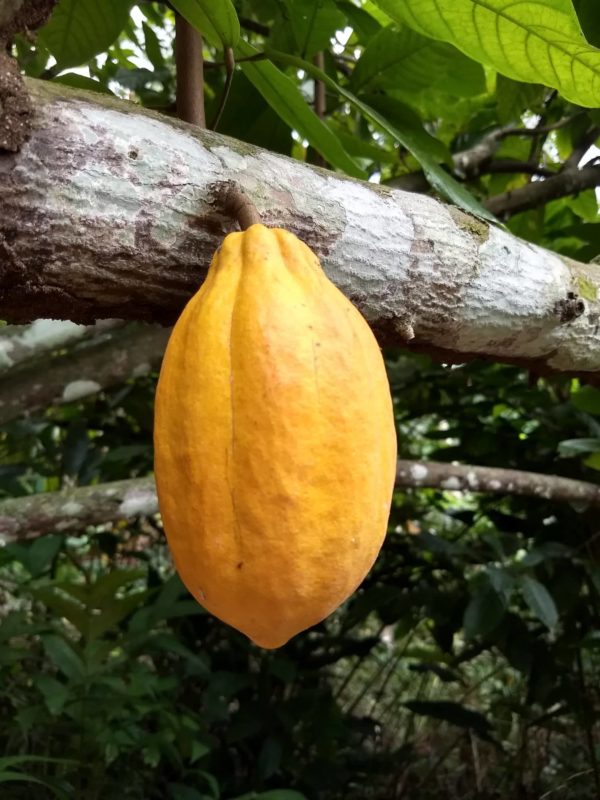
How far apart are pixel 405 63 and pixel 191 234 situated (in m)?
0.88

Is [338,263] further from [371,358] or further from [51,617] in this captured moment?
[51,617]

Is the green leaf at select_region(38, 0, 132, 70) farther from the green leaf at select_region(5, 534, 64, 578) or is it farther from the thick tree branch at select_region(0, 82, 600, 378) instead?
the green leaf at select_region(5, 534, 64, 578)

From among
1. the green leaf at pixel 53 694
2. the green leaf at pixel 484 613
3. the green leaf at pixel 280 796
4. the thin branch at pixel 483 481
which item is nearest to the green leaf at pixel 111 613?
the green leaf at pixel 53 694

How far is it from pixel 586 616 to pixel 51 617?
4.72ft

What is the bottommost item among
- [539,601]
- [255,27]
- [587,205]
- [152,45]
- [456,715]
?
[456,715]

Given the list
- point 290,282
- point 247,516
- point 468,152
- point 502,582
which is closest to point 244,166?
point 290,282

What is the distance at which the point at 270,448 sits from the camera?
1.52ft

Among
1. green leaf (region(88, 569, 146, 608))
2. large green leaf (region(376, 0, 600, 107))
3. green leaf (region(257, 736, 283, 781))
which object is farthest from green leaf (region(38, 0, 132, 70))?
green leaf (region(257, 736, 283, 781))

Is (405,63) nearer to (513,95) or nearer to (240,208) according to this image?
(513,95)

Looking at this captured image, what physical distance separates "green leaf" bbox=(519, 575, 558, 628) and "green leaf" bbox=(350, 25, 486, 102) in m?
1.05

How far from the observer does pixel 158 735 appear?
145cm

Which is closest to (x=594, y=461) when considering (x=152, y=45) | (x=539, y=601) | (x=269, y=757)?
(x=539, y=601)

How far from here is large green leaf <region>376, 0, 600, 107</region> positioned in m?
0.67

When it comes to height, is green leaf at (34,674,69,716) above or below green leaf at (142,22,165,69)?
below
